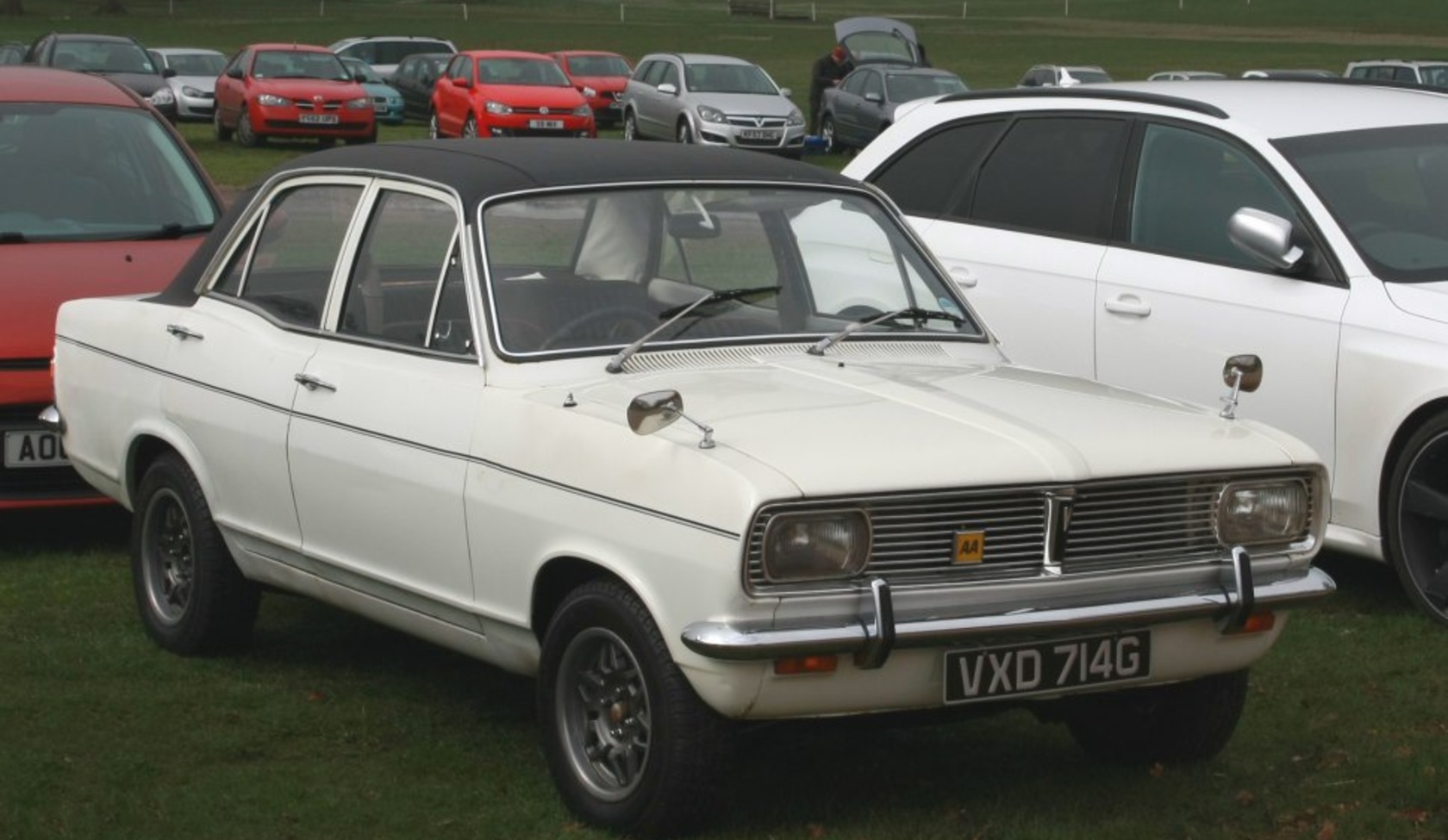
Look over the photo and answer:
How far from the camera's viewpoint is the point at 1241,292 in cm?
830

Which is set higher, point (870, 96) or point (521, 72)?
point (521, 72)

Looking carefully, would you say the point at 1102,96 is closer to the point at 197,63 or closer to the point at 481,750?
the point at 481,750

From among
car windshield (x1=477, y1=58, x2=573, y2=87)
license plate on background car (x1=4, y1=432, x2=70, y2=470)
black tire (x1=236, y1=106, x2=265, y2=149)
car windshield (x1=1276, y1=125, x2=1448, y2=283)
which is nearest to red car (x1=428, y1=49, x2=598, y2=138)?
car windshield (x1=477, y1=58, x2=573, y2=87)

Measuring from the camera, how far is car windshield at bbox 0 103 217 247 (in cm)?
993

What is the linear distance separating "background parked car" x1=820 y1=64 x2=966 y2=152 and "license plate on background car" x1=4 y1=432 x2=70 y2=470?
2782 centimetres

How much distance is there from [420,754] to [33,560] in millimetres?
3180

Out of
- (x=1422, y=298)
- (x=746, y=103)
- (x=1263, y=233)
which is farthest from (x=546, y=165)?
(x=746, y=103)

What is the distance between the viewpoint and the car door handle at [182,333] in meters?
7.20

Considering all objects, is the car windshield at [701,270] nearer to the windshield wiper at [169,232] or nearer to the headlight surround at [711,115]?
the windshield wiper at [169,232]

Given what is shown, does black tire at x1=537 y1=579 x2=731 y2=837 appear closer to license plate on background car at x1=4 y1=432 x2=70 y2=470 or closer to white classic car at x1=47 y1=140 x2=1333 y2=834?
white classic car at x1=47 y1=140 x2=1333 y2=834

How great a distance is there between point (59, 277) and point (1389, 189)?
5065 millimetres

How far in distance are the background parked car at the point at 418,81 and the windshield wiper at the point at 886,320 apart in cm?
3986

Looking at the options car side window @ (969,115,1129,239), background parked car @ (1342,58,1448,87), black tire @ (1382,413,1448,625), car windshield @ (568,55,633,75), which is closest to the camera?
black tire @ (1382,413,1448,625)

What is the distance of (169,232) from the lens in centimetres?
997
